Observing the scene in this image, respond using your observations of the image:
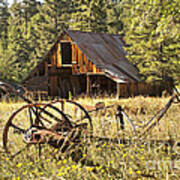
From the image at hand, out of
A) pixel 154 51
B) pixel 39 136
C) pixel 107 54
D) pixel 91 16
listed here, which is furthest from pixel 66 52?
pixel 39 136

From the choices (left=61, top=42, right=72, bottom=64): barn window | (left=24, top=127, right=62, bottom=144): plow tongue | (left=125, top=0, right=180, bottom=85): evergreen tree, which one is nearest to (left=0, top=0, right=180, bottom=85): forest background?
(left=125, top=0, right=180, bottom=85): evergreen tree

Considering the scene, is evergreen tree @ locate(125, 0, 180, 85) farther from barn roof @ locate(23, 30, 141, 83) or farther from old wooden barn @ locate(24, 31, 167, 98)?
old wooden barn @ locate(24, 31, 167, 98)

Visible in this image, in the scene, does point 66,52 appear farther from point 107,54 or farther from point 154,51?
point 154,51

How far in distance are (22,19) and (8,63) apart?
16.7 m

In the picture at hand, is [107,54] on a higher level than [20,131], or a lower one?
higher

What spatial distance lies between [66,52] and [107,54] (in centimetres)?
419

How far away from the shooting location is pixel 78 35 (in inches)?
921

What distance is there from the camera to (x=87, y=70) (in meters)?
21.7

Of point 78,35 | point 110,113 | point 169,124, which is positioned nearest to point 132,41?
point 78,35

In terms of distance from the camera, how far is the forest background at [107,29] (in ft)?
38.5

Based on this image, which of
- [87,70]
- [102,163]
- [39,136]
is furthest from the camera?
[87,70]

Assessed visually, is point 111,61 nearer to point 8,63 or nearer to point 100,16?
point 100,16

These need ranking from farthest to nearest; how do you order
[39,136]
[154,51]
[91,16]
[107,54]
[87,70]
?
[91,16] → [107,54] → [87,70] → [154,51] → [39,136]

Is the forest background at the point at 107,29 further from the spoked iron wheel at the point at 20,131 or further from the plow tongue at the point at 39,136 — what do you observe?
the plow tongue at the point at 39,136
